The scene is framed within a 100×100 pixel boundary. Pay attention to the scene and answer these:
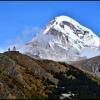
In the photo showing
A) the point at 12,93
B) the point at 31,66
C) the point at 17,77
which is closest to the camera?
the point at 12,93

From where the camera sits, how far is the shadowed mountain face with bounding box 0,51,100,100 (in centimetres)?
15275

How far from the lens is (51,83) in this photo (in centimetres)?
18362

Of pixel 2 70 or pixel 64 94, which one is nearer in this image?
pixel 64 94

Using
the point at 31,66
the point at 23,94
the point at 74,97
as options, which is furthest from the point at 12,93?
the point at 31,66

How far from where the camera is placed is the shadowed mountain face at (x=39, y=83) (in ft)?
501

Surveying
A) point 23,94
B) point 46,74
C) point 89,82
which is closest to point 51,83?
point 46,74

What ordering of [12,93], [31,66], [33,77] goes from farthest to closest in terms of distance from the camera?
[31,66] → [33,77] → [12,93]

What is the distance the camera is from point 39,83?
177 meters

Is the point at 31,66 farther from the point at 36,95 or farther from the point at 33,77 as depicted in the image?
the point at 36,95

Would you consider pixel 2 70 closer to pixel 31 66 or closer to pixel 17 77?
pixel 17 77

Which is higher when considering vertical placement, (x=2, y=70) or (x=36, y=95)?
(x=2, y=70)

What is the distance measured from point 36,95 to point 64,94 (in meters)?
11.0

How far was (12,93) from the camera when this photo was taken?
5674 inches

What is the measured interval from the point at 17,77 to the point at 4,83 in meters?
16.1
